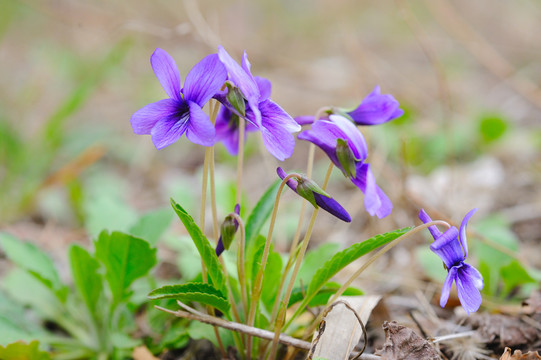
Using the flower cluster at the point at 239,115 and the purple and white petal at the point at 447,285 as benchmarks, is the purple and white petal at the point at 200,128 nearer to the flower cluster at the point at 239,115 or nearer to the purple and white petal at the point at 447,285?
the flower cluster at the point at 239,115

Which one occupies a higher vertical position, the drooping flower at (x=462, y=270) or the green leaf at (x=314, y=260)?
the drooping flower at (x=462, y=270)

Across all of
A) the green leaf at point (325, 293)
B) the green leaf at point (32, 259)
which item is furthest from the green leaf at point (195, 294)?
the green leaf at point (32, 259)

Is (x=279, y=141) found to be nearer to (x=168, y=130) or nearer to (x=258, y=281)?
(x=168, y=130)

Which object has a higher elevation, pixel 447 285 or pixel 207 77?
pixel 207 77

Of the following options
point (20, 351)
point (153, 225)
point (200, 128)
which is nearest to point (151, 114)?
point (200, 128)

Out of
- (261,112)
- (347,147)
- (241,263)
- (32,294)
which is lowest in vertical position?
(32,294)
